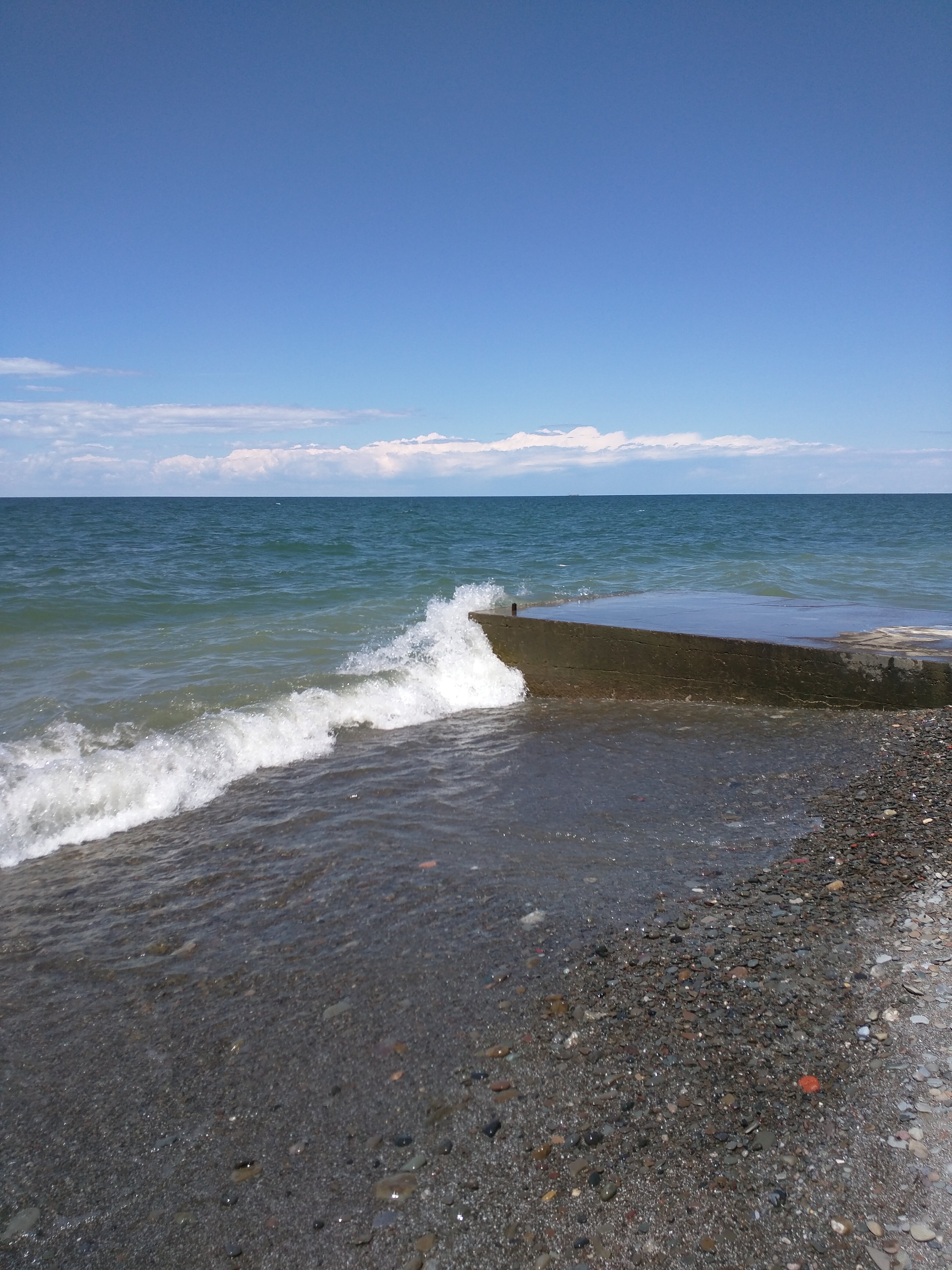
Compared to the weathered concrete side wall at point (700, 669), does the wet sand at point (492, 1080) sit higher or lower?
lower

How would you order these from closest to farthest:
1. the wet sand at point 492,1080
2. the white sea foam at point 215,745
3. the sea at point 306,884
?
the wet sand at point 492,1080 → the sea at point 306,884 → the white sea foam at point 215,745

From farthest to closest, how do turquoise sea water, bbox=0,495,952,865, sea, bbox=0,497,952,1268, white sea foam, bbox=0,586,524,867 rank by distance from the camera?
turquoise sea water, bbox=0,495,952,865 < white sea foam, bbox=0,586,524,867 < sea, bbox=0,497,952,1268

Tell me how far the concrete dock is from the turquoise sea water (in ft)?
2.24

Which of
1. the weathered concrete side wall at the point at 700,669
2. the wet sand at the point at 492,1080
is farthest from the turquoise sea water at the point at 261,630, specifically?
the wet sand at the point at 492,1080

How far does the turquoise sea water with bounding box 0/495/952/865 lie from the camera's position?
22.3 ft

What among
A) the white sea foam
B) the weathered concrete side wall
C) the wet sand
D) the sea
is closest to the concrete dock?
the weathered concrete side wall

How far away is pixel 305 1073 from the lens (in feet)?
10.1

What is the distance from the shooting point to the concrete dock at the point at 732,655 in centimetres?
754

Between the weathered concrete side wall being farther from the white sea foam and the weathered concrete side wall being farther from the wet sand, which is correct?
the wet sand

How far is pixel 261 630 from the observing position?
13828 millimetres

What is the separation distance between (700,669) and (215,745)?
487 cm

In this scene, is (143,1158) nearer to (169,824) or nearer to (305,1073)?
(305,1073)

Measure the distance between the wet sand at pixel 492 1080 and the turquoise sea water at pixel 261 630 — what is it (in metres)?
2.29

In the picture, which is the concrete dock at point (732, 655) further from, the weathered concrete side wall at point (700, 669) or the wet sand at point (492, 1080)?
the wet sand at point (492, 1080)
